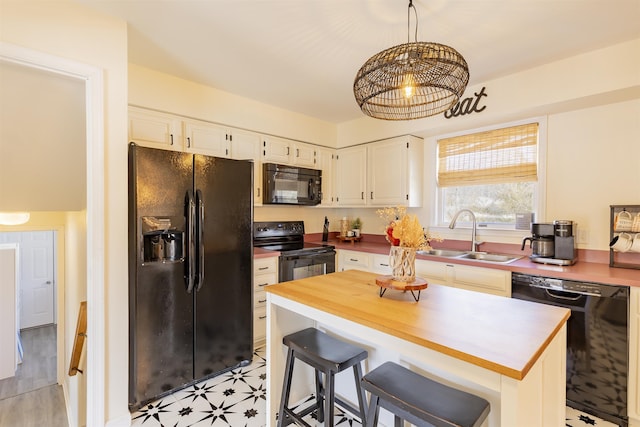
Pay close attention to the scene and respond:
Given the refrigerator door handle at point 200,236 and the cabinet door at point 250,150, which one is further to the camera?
the cabinet door at point 250,150

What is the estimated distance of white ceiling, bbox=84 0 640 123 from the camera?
5.72ft

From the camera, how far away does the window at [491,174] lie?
9.14ft

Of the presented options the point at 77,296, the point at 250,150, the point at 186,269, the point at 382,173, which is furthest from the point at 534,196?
the point at 77,296

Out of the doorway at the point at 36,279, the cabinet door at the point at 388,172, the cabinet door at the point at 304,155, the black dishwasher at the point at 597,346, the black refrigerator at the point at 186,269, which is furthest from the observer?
the doorway at the point at 36,279

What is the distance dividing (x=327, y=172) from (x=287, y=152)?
0.67 metres

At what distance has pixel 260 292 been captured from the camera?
282 centimetres

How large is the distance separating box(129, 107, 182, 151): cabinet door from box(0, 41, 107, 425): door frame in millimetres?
756

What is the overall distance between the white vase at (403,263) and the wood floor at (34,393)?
111 inches

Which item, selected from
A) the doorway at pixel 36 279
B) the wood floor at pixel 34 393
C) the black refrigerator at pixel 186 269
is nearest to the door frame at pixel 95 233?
the black refrigerator at pixel 186 269

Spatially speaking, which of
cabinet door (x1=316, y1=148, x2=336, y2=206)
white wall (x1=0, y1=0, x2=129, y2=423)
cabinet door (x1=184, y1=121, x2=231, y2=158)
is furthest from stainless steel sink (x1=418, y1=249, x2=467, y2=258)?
white wall (x1=0, y1=0, x2=129, y2=423)

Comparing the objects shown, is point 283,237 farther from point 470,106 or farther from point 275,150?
point 470,106

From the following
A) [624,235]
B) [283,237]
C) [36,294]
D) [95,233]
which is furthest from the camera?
[36,294]

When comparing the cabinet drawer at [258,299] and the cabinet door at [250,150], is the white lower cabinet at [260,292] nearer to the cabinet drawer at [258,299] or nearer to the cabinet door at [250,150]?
the cabinet drawer at [258,299]

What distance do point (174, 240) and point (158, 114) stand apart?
1211 millimetres
